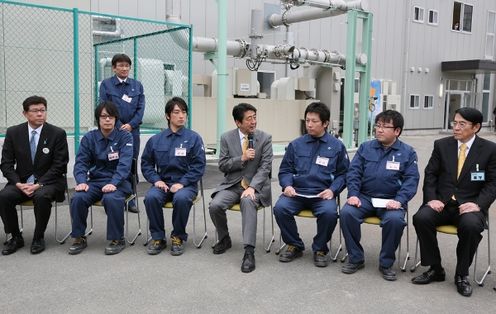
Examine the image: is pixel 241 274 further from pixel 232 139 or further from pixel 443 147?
pixel 443 147

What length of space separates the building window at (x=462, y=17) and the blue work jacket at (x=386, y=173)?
59.9ft

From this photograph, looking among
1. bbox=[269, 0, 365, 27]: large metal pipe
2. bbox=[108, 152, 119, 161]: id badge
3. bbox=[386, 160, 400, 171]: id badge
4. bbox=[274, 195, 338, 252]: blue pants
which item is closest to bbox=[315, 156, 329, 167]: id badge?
bbox=[274, 195, 338, 252]: blue pants

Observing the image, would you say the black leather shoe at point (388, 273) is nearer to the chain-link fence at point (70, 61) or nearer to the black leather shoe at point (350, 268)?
the black leather shoe at point (350, 268)

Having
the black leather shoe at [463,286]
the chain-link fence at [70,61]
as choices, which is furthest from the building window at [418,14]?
the black leather shoe at [463,286]

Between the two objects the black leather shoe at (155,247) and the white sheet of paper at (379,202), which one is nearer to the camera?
the white sheet of paper at (379,202)

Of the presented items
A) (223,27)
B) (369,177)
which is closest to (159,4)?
(223,27)

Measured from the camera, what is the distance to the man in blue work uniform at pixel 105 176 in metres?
4.23

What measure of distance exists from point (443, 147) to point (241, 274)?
181 centimetres

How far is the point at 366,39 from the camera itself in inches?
A: 495

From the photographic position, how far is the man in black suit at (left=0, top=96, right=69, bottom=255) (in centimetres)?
426

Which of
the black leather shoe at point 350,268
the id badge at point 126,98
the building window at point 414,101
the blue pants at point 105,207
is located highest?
the building window at point 414,101

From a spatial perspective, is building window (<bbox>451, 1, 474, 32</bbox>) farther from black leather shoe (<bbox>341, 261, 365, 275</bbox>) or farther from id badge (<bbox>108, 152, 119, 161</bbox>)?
id badge (<bbox>108, 152, 119, 161</bbox>)

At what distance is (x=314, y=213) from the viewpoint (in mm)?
4031

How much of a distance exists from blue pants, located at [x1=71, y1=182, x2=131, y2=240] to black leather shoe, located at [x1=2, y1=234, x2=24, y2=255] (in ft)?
1.56
